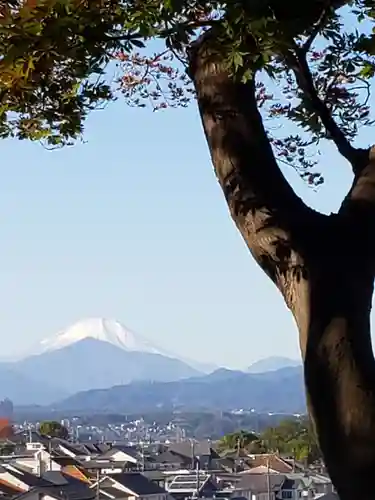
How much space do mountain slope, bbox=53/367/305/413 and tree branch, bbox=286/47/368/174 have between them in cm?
9970

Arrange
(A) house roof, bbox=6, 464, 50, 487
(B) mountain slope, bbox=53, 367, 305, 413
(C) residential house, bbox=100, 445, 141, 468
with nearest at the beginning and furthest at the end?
(A) house roof, bbox=6, 464, 50, 487 → (C) residential house, bbox=100, 445, 141, 468 → (B) mountain slope, bbox=53, 367, 305, 413

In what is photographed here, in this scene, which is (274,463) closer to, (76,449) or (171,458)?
(171,458)

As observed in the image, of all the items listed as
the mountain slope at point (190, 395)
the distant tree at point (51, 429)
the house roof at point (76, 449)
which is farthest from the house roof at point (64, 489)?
the mountain slope at point (190, 395)

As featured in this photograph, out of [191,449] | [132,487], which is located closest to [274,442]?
[191,449]

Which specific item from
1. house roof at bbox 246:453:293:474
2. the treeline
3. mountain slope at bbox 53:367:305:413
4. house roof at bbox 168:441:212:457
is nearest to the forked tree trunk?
the treeline

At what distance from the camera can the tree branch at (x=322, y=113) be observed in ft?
8.43

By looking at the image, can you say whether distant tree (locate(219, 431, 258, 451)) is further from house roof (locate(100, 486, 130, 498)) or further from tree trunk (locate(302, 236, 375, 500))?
tree trunk (locate(302, 236, 375, 500))

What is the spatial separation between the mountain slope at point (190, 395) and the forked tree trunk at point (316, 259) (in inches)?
3935

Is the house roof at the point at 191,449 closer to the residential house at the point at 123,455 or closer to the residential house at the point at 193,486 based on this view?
the residential house at the point at 123,455

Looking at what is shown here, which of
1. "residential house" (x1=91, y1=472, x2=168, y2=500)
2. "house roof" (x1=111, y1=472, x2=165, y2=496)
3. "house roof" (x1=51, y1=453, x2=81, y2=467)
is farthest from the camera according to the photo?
"house roof" (x1=51, y1=453, x2=81, y2=467)

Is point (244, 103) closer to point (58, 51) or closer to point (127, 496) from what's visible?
point (58, 51)

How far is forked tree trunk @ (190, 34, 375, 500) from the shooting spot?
2.10 meters

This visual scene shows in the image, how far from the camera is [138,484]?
57.9ft

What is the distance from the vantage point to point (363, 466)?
2.06 meters
